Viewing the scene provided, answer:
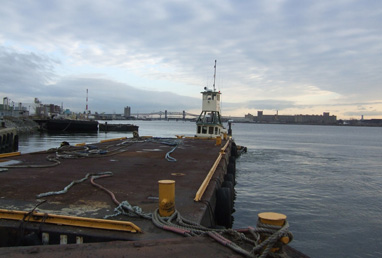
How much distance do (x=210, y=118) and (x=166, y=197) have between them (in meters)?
27.0

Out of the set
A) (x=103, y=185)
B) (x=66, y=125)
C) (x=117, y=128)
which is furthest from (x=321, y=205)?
(x=117, y=128)

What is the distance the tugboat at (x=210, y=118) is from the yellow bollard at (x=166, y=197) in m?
24.8

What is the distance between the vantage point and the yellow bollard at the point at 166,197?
5.28m

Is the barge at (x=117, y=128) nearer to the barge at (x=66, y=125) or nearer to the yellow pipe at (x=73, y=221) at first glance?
the barge at (x=66, y=125)

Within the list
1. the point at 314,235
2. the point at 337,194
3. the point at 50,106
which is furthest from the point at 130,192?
the point at 50,106

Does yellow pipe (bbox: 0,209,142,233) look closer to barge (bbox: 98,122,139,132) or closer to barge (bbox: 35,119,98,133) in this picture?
barge (bbox: 35,119,98,133)

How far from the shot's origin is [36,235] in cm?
498

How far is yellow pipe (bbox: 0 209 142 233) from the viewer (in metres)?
4.87

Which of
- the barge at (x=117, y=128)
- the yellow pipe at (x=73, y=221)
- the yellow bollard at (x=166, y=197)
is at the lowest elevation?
the barge at (x=117, y=128)

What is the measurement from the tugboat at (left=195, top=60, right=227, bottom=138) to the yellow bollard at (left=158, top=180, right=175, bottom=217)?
24.8m

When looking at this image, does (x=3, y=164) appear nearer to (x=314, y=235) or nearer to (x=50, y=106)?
(x=314, y=235)

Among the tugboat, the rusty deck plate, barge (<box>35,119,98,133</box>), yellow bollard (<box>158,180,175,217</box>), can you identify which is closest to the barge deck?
the rusty deck plate

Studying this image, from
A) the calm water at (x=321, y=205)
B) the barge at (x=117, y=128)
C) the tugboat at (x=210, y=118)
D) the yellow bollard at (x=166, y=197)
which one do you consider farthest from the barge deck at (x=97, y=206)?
the barge at (x=117, y=128)

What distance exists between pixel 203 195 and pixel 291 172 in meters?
16.5
